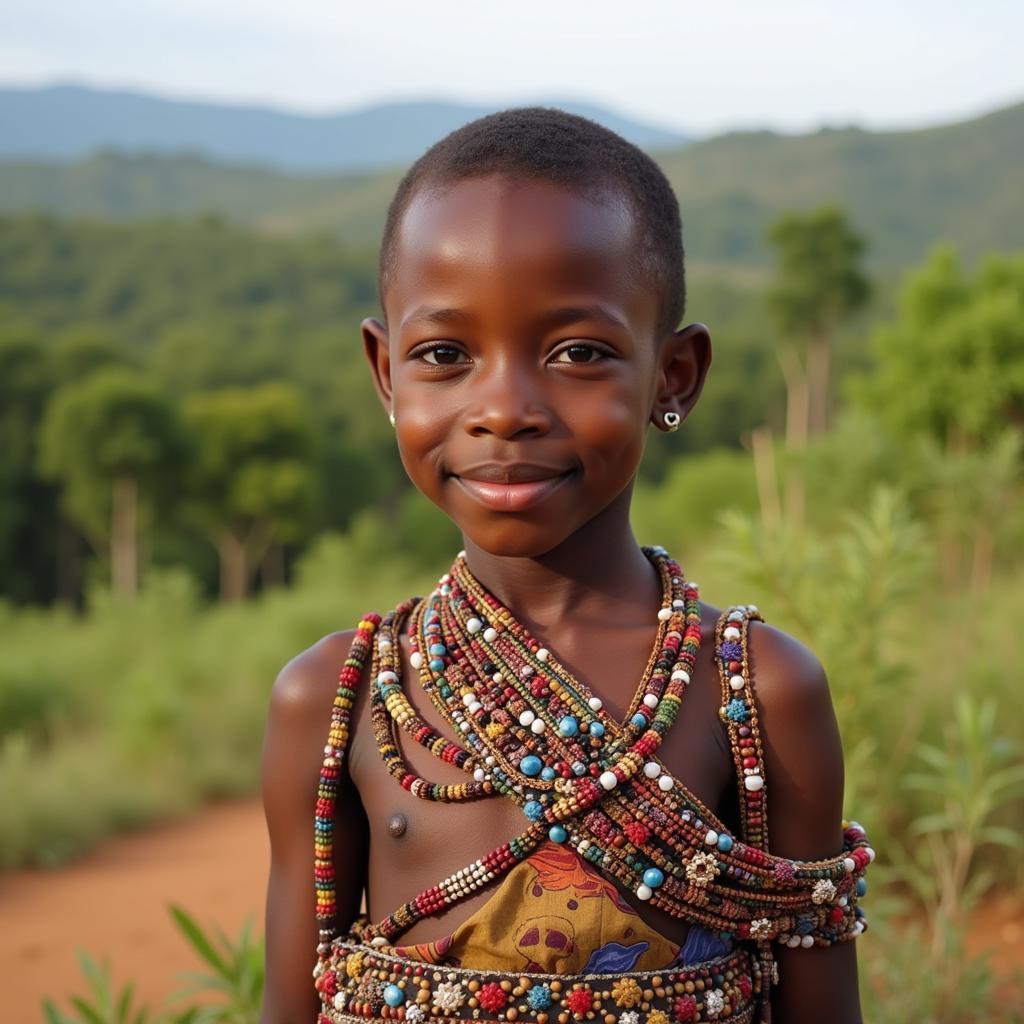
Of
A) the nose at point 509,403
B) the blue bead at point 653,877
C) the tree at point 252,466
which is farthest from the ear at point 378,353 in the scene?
the tree at point 252,466

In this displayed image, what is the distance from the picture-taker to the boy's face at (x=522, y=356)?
144 cm

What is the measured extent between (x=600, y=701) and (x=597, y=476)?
0.29m

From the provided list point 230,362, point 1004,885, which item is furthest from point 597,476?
point 230,362

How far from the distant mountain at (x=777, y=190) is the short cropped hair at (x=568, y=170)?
2287 inches

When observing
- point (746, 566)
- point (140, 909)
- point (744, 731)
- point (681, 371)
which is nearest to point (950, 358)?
point (140, 909)

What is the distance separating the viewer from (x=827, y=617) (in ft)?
12.3

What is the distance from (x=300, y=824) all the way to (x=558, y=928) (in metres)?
0.39

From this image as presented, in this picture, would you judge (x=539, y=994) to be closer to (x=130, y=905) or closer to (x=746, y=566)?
(x=746, y=566)

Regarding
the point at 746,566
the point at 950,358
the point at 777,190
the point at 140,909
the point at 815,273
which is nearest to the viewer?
the point at 746,566

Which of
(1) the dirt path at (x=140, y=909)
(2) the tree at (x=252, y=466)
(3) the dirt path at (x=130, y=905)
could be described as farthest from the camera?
(2) the tree at (x=252, y=466)

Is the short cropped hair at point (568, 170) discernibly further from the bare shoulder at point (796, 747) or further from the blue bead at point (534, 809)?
the blue bead at point (534, 809)

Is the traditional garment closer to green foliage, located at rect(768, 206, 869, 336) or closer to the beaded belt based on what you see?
the beaded belt

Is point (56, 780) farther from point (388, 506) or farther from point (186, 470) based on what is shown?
point (388, 506)

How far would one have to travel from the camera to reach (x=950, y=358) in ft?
45.4
